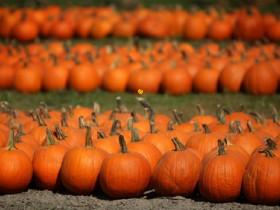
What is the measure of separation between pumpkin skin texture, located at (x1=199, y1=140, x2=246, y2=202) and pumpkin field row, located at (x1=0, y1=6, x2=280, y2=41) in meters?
9.02

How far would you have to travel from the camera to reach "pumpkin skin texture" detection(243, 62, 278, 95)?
34.8 feet

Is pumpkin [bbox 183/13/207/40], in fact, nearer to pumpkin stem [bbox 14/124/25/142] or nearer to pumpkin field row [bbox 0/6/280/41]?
pumpkin field row [bbox 0/6/280/41]

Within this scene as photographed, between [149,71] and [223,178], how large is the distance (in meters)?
5.35

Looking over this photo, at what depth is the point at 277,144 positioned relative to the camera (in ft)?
21.2

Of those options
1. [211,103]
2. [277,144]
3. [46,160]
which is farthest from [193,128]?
[211,103]

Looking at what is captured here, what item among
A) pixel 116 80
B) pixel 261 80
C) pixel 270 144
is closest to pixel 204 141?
pixel 270 144

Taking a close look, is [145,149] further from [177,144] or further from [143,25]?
[143,25]

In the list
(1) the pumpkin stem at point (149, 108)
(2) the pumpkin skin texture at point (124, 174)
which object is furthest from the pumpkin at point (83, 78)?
(2) the pumpkin skin texture at point (124, 174)

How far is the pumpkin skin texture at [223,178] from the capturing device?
19.7 feet

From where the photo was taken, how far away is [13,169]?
6.43 meters

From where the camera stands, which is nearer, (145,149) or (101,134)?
(145,149)

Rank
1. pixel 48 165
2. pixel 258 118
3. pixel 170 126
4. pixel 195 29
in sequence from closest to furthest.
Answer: pixel 48 165
pixel 170 126
pixel 258 118
pixel 195 29

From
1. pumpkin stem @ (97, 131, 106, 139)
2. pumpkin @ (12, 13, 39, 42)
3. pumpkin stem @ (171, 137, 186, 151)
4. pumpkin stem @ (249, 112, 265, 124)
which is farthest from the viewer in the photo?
pumpkin @ (12, 13, 39, 42)

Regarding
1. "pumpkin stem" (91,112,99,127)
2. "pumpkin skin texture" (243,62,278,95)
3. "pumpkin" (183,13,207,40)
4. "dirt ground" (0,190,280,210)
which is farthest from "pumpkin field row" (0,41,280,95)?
"dirt ground" (0,190,280,210)
